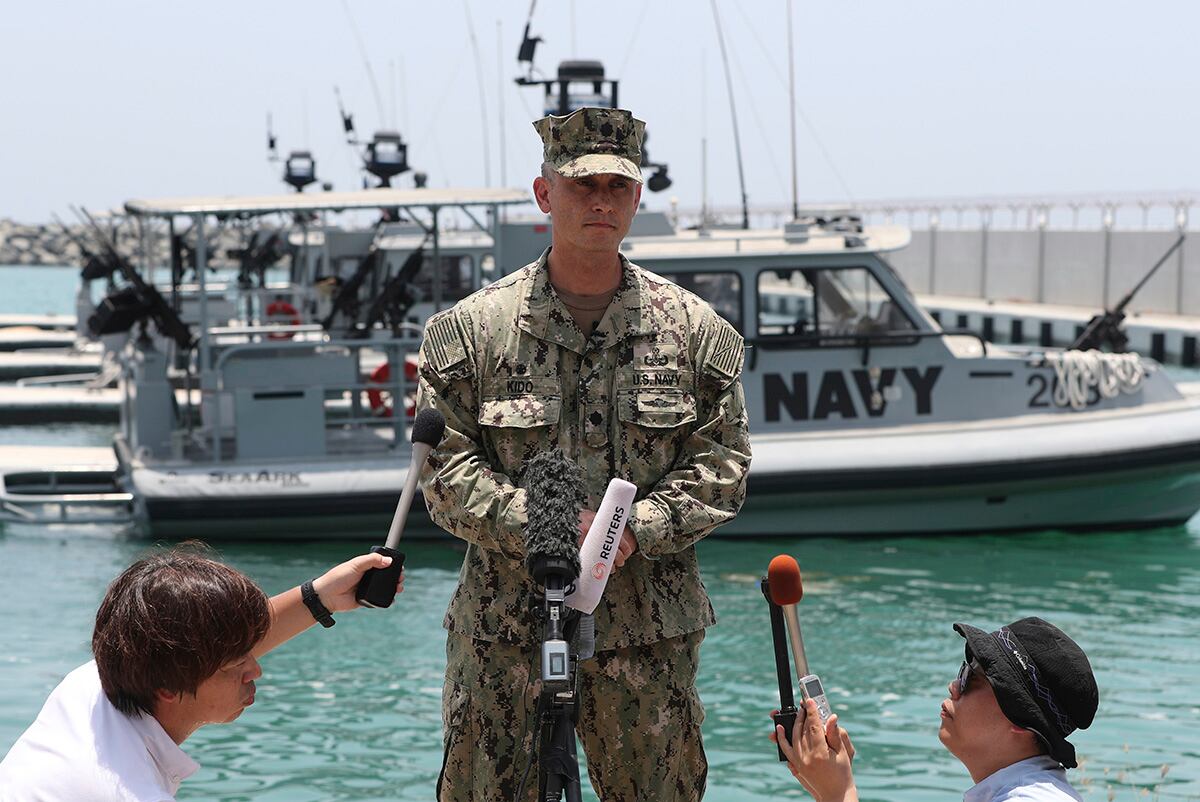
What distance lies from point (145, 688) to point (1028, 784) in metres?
1.29

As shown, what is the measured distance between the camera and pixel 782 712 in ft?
7.65

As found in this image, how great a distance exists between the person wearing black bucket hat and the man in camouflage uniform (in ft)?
2.04

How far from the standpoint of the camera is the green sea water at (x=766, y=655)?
523 cm

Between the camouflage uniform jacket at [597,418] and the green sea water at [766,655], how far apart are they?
2.23 metres

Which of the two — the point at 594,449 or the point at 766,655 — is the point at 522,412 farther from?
the point at 766,655

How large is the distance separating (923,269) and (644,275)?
3651cm

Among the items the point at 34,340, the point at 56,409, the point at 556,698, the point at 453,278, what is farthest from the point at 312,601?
the point at 34,340

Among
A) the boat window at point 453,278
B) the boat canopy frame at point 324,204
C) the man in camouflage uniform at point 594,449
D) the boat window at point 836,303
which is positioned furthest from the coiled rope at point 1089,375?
the man in camouflage uniform at point 594,449

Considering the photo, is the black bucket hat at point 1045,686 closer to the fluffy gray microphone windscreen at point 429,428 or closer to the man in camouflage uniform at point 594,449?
the man in camouflage uniform at point 594,449

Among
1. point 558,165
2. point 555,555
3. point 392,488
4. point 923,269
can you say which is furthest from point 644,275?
point 923,269

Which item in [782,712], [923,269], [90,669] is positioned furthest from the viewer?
[923,269]

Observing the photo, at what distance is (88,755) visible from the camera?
1.99 meters

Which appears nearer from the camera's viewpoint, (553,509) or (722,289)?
(553,509)

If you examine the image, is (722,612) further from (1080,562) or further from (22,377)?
(22,377)
